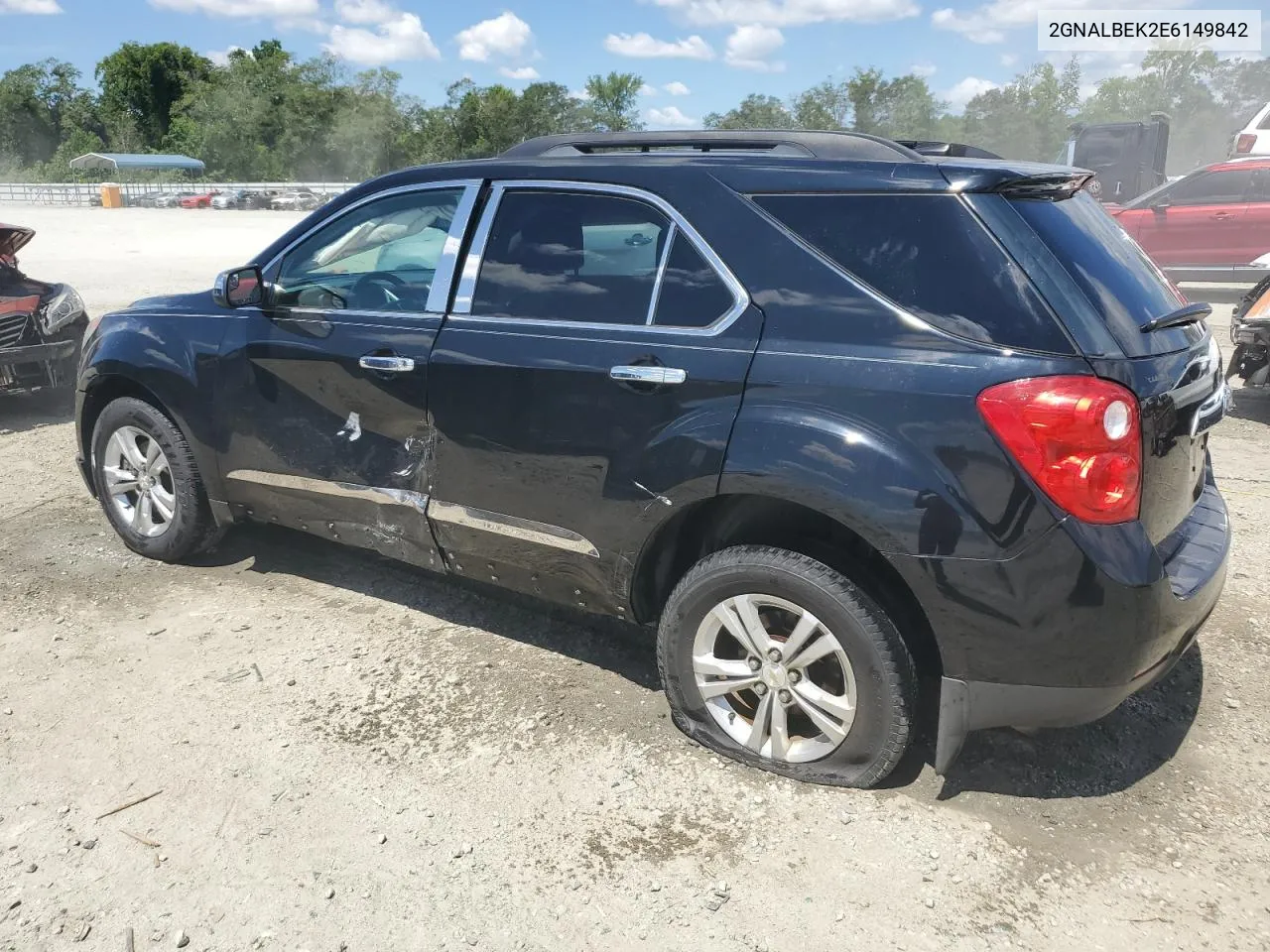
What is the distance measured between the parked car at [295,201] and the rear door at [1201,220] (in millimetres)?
39853

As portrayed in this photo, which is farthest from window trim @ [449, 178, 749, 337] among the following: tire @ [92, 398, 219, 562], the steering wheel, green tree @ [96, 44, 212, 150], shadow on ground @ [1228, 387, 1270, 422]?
green tree @ [96, 44, 212, 150]

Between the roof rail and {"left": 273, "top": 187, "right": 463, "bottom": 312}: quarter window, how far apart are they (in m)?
0.40

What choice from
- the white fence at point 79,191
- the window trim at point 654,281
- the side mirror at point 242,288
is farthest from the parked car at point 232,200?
the window trim at point 654,281

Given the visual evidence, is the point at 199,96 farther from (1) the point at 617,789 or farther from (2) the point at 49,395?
(1) the point at 617,789

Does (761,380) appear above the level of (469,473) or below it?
above

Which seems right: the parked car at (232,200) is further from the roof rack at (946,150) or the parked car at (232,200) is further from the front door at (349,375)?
the roof rack at (946,150)

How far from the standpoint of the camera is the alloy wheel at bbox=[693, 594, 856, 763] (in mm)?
2893

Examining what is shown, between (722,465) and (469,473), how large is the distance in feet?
3.39

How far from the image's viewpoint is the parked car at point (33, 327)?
7230 millimetres

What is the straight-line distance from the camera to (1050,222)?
8.90ft

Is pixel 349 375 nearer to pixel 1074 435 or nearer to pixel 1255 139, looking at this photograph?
pixel 1074 435

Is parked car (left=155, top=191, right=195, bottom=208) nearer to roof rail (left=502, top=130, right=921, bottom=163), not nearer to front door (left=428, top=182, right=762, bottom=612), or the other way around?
roof rail (left=502, top=130, right=921, bottom=163)

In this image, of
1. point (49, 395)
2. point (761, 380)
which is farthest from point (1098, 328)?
point (49, 395)

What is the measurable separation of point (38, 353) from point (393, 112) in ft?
257
